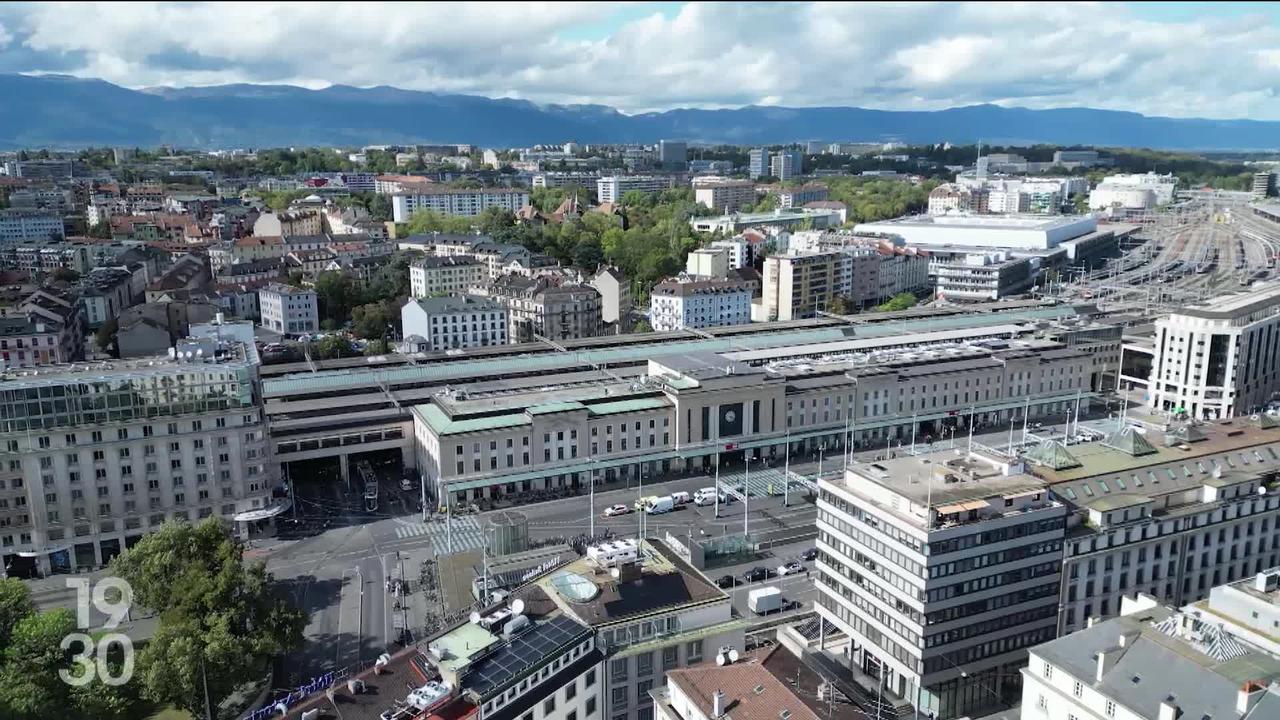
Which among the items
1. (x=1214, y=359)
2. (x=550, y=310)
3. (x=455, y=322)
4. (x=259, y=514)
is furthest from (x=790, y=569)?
(x=550, y=310)

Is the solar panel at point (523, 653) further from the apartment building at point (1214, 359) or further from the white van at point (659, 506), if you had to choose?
the apartment building at point (1214, 359)

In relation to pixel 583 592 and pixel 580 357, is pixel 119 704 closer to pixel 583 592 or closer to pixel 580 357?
pixel 583 592

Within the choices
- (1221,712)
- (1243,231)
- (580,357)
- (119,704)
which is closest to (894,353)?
(580,357)

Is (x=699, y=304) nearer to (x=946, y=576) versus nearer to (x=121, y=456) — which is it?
(x=121, y=456)

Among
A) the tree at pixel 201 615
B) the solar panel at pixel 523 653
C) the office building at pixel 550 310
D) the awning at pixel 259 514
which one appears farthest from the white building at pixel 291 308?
→ the solar panel at pixel 523 653

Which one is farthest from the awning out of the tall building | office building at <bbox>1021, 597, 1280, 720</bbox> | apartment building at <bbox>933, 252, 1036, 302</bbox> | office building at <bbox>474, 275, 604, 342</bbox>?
apartment building at <bbox>933, 252, 1036, 302</bbox>
